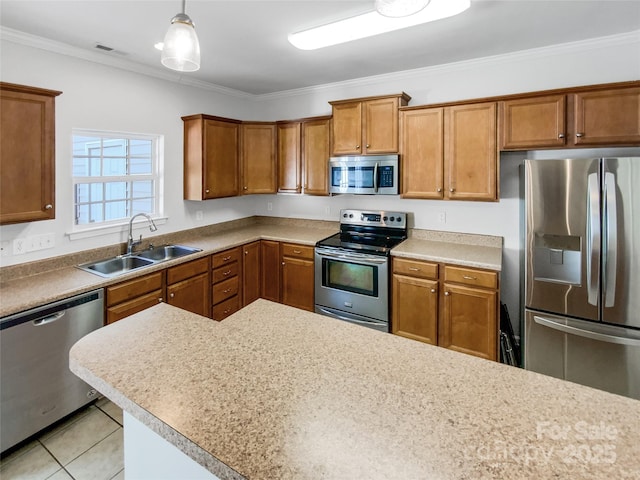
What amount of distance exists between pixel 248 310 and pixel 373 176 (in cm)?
224

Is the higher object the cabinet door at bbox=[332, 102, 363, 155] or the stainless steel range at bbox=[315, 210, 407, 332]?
the cabinet door at bbox=[332, 102, 363, 155]

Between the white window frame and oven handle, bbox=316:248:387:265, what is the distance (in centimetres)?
167

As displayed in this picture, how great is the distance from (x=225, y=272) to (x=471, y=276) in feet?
7.59

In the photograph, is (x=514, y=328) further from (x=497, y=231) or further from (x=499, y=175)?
(x=499, y=175)

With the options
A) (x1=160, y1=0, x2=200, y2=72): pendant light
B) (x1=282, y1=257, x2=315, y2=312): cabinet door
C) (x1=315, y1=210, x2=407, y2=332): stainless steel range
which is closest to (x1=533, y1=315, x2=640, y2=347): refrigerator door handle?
(x1=315, y1=210, x2=407, y2=332): stainless steel range

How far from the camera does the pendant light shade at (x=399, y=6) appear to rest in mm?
1359

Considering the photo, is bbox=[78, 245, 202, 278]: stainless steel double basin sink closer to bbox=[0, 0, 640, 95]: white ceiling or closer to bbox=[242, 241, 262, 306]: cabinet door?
bbox=[242, 241, 262, 306]: cabinet door

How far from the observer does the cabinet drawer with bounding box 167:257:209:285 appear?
9.90 feet

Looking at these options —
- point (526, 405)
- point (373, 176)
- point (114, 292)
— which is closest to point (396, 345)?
point (526, 405)

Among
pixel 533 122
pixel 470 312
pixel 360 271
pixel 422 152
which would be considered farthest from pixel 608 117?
pixel 360 271

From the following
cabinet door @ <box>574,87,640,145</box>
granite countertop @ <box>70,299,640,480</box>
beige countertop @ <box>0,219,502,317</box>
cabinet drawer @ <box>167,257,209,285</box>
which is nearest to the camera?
granite countertop @ <box>70,299,640,480</box>

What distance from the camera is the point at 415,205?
3.75 meters

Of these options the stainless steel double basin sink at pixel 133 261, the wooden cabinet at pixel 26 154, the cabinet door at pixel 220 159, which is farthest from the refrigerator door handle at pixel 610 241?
the wooden cabinet at pixel 26 154

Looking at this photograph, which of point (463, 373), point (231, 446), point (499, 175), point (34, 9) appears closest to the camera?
point (231, 446)
